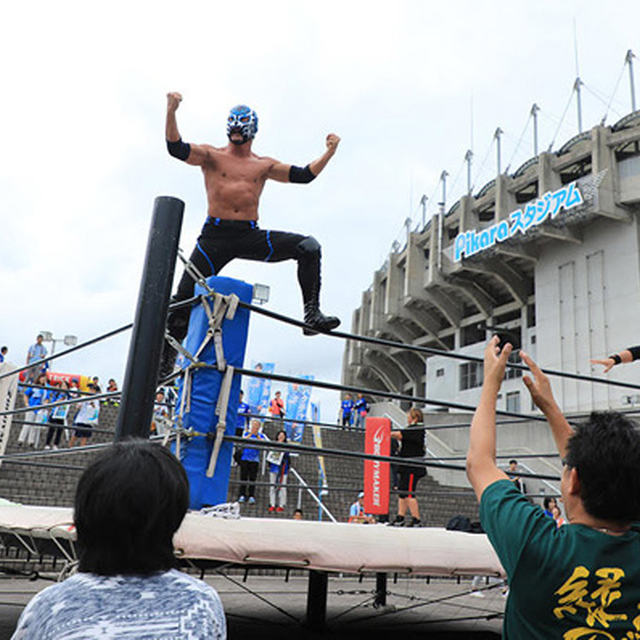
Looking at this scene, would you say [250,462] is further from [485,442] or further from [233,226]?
[485,442]

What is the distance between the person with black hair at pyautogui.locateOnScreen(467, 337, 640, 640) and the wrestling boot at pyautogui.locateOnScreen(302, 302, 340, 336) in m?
2.28

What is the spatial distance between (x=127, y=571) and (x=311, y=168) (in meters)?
3.44

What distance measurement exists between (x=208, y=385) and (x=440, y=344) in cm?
3201

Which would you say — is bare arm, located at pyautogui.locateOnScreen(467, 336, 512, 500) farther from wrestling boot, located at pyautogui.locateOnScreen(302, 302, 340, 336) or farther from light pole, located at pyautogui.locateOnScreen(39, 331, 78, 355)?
light pole, located at pyautogui.locateOnScreen(39, 331, 78, 355)

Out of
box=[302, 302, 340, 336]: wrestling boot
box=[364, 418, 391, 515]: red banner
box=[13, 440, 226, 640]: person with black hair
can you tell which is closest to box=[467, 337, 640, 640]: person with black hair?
box=[13, 440, 226, 640]: person with black hair

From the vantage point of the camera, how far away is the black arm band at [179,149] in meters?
3.94

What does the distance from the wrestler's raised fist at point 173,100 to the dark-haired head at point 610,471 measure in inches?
125

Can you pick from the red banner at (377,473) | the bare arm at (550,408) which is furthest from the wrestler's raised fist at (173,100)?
the red banner at (377,473)

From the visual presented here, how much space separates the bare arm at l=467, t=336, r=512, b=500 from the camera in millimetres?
1521

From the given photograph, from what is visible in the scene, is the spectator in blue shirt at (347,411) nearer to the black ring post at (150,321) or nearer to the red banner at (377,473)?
the red banner at (377,473)

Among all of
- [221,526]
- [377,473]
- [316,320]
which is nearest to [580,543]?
[221,526]

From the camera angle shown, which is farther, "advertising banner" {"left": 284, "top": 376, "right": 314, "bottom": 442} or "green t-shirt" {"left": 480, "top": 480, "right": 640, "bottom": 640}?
"advertising banner" {"left": 284, "top": 376, "right": 314, "bottom": 442}

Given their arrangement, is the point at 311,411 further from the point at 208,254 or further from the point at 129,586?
the point at 129,586

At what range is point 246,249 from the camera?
4004 millimetres
